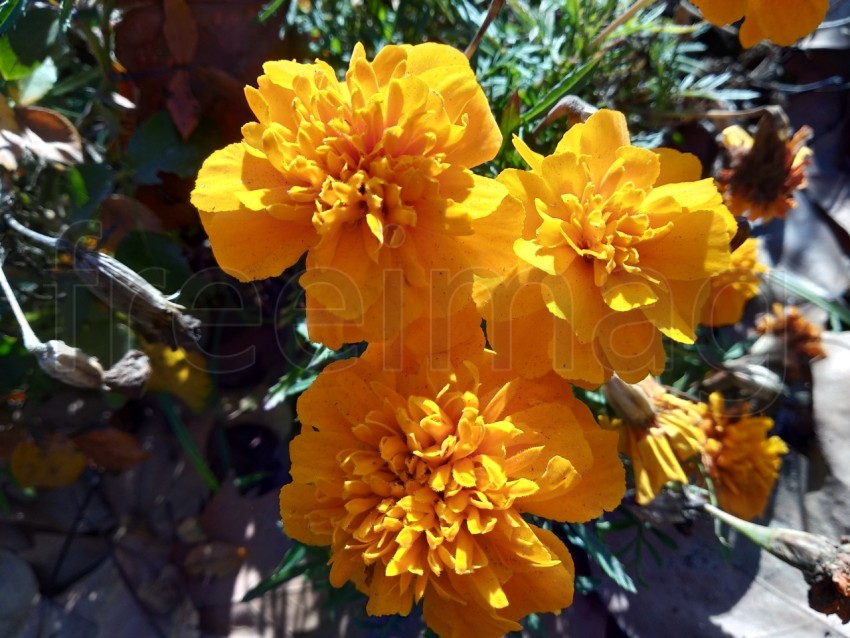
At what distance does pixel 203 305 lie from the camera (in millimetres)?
1605

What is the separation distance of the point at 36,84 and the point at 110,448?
31.6 inches

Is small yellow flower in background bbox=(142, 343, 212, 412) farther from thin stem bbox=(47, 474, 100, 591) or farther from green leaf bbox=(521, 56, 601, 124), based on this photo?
green leaf bbox=(521, 56, 601, 124)

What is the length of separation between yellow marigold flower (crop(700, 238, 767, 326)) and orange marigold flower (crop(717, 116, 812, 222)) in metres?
0.13

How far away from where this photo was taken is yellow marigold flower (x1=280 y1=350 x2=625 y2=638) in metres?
0.82

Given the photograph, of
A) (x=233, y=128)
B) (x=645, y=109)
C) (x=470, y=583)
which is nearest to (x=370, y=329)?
(x=470, y=583)

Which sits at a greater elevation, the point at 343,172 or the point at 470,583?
the point at 343,172

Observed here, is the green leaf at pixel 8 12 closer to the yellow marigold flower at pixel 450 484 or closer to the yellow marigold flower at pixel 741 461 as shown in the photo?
the yellow marigold flower at pixel 450 484

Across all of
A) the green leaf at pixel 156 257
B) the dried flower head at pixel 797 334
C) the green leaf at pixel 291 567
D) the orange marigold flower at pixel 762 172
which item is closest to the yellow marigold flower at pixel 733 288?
the orange marigold flower at pixel 762 172

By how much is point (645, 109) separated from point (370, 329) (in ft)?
3.79

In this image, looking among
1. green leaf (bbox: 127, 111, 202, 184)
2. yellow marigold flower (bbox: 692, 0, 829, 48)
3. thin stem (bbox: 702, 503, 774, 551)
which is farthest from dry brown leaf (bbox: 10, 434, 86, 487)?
yellow marigold flower (bbox: 692, 0, 829, 48)

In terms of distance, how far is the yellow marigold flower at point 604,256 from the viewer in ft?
2.70

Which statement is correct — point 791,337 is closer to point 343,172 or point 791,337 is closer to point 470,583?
point 470,583

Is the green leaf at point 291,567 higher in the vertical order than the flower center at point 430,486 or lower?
lower

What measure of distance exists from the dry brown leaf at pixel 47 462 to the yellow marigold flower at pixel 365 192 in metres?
0.90
